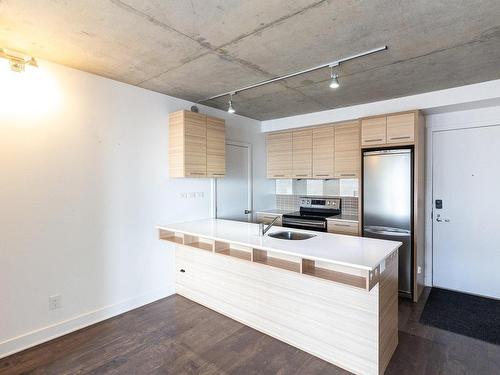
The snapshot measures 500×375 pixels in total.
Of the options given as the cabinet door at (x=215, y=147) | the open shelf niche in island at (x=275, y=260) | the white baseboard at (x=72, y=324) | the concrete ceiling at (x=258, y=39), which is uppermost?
the concrete ceiling at (x=258, y=39)

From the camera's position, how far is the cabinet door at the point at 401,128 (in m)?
3.27

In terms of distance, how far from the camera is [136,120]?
315 cm

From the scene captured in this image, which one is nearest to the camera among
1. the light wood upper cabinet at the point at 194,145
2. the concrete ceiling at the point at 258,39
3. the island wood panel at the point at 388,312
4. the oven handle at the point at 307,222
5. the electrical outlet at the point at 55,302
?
the concrete ceiling at the point at 258,39

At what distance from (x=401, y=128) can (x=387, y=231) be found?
1.29 meters

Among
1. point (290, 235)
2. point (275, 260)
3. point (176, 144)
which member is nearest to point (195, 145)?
point (176, 144)

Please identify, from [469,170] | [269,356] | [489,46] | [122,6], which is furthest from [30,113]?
[469,170]

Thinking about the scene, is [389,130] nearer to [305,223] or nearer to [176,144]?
[305,223]

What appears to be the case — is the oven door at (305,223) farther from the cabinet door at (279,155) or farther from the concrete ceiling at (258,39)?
the concrete ceiling at (258,39)

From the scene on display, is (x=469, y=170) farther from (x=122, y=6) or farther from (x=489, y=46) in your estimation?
(x=122, y=6)

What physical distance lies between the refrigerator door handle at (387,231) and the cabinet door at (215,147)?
208cm

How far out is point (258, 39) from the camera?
2084mm

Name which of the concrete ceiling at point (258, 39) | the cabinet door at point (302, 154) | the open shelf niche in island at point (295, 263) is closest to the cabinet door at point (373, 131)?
the concrete ceiling at point (258, 39)

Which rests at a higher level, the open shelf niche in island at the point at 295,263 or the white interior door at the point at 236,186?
the white interior door at the point at 236,186

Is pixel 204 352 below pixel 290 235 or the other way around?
below
